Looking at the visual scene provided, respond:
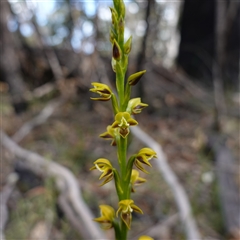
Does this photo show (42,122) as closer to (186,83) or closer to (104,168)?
(186,83)

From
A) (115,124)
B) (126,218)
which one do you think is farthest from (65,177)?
(115,124)

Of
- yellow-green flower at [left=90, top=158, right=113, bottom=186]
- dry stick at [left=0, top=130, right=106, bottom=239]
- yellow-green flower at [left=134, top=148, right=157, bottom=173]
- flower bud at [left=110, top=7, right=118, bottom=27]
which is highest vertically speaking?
flower bud at [left=110, top=7, right=118, bottom=27]

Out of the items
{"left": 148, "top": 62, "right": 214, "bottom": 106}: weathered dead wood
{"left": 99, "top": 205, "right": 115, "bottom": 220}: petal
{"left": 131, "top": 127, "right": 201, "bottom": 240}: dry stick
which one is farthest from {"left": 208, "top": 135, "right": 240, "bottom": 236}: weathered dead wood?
{"left": 99, "top": 205, "right": 115, "bottom": 220}: petal

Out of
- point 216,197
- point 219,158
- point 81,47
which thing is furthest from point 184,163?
point 81,47

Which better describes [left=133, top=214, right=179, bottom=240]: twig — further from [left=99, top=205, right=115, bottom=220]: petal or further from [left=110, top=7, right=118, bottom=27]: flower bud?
[left=110, top=7, right=118, bottom=27]: flower bud

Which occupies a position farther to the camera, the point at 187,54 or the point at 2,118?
the point at 187,54

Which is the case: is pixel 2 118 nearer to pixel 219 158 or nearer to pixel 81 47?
pixel 81 47
